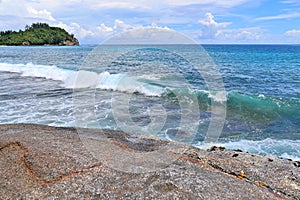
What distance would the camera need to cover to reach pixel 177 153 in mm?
5344

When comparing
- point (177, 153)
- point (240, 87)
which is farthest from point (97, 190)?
point (240, 87)

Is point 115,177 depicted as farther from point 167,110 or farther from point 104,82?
point 104,82

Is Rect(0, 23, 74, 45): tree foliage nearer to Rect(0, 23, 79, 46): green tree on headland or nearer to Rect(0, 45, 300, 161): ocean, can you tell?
Rect(0, 23, 79, 46): green tree on headland

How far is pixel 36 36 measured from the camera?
138 meters

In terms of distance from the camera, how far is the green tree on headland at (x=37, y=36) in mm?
132125

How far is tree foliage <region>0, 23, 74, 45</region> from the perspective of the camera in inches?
5202

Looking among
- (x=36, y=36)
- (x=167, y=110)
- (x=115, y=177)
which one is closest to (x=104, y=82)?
(x=167, y=110)

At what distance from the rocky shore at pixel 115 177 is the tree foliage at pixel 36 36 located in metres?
144

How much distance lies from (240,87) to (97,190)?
1586 centimetres

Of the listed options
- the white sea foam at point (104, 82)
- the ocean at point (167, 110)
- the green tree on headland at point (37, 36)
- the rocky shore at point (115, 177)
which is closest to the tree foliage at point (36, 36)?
the green tree on headland at point (37, 36)

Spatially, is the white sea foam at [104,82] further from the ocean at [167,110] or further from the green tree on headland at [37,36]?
the green tree on headland at [37,36]

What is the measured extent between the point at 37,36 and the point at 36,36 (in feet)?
1.99

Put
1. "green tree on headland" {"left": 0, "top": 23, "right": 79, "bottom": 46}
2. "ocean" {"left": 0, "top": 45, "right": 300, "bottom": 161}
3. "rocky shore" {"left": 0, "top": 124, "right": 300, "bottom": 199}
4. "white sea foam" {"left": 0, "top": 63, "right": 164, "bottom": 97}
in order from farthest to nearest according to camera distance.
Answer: "green tree on headland" {"left": 0, "top": 23, "right": 79, "bottom": 46}, "white sea foam" {"left": 0, "top": 63, "right": 164, "bottom": 97}, "ocean" {"left": 0, "top": 45, "right": 300, "bottom": 161}, "rocky shore" {"left": 0, "top": 124, "right": 300, "bottom": 199}

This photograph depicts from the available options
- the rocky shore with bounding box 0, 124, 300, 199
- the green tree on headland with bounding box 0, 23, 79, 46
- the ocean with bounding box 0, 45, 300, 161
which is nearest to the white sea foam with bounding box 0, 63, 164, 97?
the ocean with bounding box 0, 45, 300, 161
